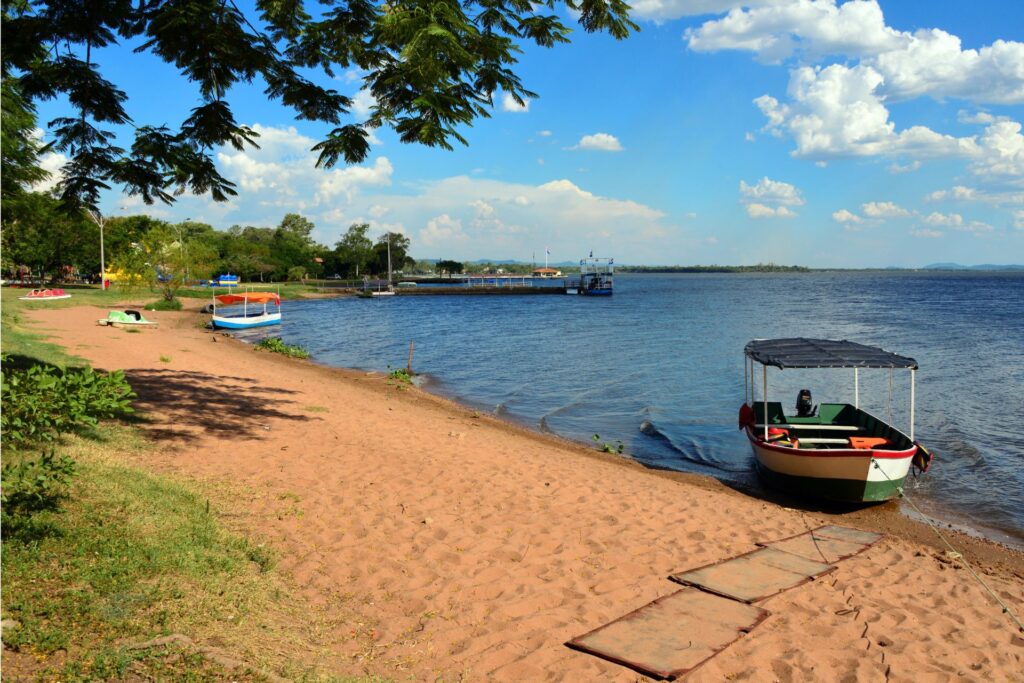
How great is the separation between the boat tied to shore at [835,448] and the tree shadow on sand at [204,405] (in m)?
9.16

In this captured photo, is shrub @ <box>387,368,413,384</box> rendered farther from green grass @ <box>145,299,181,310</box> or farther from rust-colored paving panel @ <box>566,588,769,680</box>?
green grass @ <box>145,299,181,310</box>

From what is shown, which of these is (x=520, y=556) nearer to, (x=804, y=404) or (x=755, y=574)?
(x=755, y=574)

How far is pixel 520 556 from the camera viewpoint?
7211 millimetres

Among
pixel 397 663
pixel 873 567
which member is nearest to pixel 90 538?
pixel 397 663

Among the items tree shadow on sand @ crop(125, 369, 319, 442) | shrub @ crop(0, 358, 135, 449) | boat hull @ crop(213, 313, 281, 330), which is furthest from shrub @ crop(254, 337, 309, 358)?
shrub @ crop(0, 358, 135, 449)

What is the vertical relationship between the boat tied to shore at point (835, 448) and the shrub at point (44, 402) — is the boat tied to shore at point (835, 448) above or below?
below

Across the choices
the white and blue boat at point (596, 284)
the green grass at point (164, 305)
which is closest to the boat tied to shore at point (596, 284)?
the white and blue boat at point (596, 284)

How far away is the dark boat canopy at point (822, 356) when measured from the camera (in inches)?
463

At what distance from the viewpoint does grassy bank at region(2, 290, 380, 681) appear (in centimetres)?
407

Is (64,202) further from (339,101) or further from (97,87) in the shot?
(339,101)

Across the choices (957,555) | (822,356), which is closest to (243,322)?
(822,356)

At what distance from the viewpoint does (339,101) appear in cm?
923

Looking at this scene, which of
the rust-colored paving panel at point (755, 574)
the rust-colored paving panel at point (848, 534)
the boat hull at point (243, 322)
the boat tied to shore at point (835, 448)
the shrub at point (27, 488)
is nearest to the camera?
the shrub at point (27, 488)

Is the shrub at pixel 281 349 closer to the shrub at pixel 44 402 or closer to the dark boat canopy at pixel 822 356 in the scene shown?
the dark boat canopy at pixel 822 356
